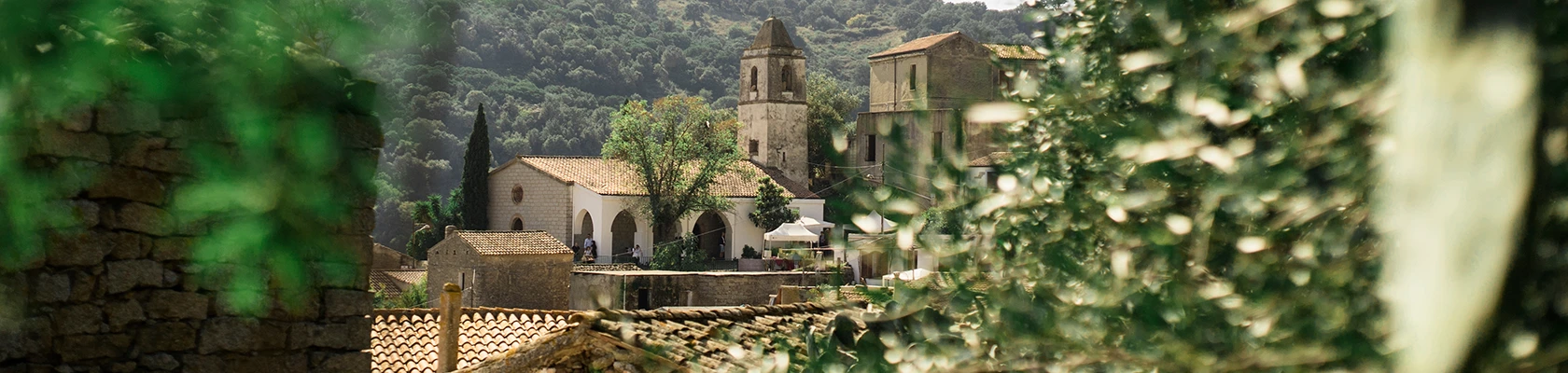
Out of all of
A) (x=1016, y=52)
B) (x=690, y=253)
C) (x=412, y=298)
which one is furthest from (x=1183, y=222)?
(x=690, y=253)

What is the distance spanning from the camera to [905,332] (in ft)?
6.68

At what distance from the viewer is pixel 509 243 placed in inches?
1277

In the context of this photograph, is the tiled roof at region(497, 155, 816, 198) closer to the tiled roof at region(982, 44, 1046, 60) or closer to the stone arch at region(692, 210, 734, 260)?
the stone arch at region(692, 210, 734, 260)

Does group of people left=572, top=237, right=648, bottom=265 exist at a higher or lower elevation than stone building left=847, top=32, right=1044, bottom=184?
lower

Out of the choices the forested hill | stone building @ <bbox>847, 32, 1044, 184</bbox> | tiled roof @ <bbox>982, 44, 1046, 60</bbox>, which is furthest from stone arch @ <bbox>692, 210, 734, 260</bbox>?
tiled roof @ <bbox>982, 44, 1046, 60</bbox>

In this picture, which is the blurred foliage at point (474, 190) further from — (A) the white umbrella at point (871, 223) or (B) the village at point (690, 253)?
(A) the white umbrella at point (871, 223)

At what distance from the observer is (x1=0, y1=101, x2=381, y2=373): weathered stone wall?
145 inches

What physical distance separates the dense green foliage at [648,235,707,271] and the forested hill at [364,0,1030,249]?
10.6 metres

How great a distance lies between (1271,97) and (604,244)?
143 ft

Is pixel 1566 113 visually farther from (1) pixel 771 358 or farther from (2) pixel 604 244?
(2) pixel 604 244

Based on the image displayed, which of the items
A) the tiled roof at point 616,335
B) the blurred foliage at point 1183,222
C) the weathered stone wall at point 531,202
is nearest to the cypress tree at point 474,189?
the weathered stone wall at point 531,202

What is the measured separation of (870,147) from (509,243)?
1727 centimetres

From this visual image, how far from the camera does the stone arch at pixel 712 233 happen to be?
47.1 meters

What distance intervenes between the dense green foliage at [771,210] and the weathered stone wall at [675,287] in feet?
41.1
